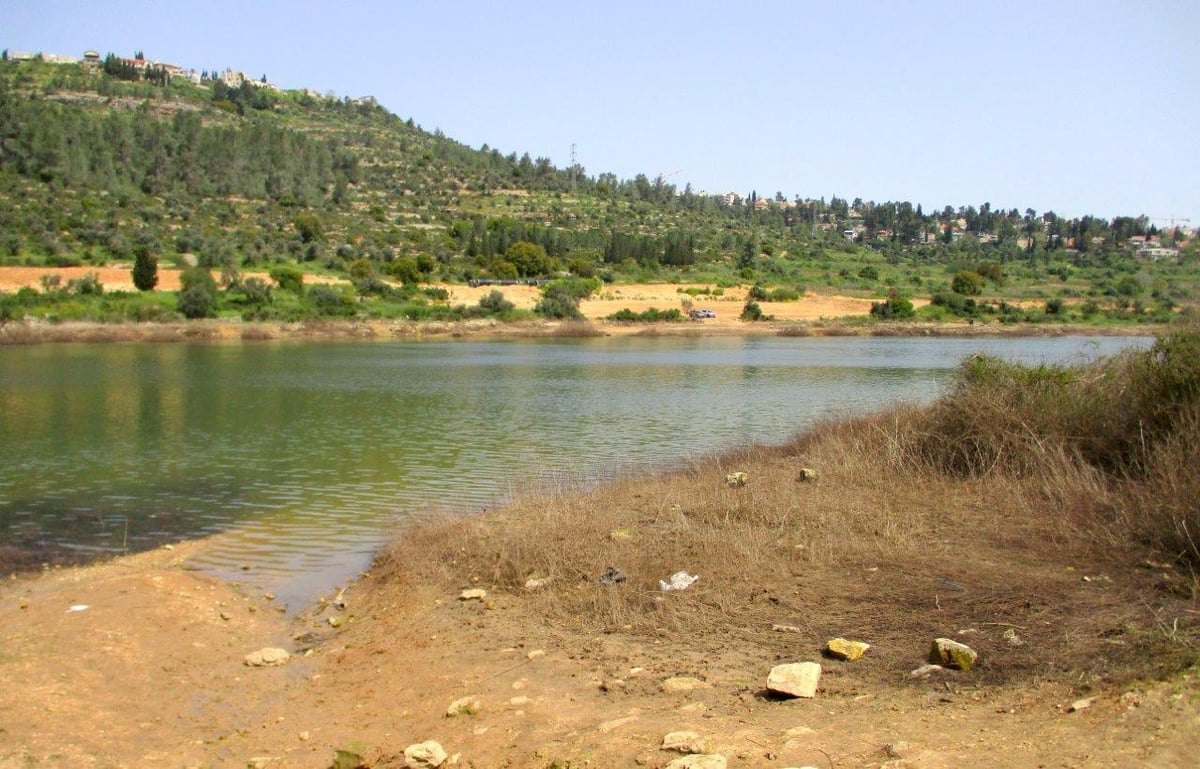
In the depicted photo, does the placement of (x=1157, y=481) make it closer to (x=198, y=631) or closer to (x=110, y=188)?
(x=198, y=631)

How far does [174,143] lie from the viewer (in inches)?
4264

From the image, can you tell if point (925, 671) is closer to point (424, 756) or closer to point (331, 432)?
point (424, 756)

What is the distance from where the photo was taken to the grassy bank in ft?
24.5

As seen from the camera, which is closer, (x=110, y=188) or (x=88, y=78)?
(x=110, y=188)

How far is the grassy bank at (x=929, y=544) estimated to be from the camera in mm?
7457

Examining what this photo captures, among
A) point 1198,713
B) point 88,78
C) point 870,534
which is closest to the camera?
point 1198,713

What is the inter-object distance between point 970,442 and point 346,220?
94.9m

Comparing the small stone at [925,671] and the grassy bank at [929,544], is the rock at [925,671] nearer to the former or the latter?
the small stone at [925,671]

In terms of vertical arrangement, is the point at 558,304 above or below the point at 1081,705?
below

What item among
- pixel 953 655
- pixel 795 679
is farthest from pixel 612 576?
pixel 953 655

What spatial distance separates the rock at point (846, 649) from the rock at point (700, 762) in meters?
1.94

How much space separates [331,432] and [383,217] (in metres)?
87.2

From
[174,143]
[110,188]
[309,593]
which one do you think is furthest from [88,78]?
[309,593]

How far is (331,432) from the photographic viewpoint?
24.9 meters
